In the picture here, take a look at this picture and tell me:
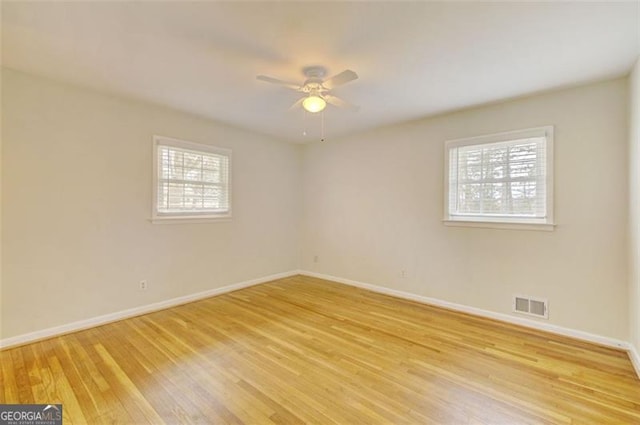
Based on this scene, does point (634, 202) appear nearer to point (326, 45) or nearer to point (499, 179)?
point (499, 179)

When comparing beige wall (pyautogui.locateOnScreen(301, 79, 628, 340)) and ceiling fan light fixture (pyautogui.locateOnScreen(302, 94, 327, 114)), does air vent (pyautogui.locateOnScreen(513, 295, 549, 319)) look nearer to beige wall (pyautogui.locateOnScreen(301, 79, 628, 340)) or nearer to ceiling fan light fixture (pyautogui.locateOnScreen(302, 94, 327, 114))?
beige wall (pyautogui.locateOnScreen(301, 79, 628, 340))

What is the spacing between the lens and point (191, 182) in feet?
13.3

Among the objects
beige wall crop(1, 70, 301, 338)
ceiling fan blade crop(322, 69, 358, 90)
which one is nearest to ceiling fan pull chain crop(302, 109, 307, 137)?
beige wall crop(1, 70, 301, 338)

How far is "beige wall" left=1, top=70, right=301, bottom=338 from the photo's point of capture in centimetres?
272

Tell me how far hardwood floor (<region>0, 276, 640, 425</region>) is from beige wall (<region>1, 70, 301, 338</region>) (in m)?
0.47

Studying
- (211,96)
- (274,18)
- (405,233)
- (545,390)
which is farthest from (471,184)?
(211,96)

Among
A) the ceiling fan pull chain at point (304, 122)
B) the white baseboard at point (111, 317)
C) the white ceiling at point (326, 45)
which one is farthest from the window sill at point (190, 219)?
the ceiling fan pull chain at point (304, 122)

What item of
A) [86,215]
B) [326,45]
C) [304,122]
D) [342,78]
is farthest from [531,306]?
[86,215]

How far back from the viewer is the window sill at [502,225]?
10.1ft

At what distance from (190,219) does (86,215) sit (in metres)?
1.16

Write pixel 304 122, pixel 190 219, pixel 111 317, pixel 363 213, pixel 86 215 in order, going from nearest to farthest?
pixel 86 215
pixel 111 317
pixel 190 219
pixel 304 122
pixel 363 213

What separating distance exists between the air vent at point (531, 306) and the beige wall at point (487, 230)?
0.19 ft

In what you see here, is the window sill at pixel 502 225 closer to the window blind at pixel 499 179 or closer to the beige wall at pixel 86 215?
the window blind at pixel 499 179

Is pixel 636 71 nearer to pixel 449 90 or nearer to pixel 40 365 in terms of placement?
pixel 449 90
